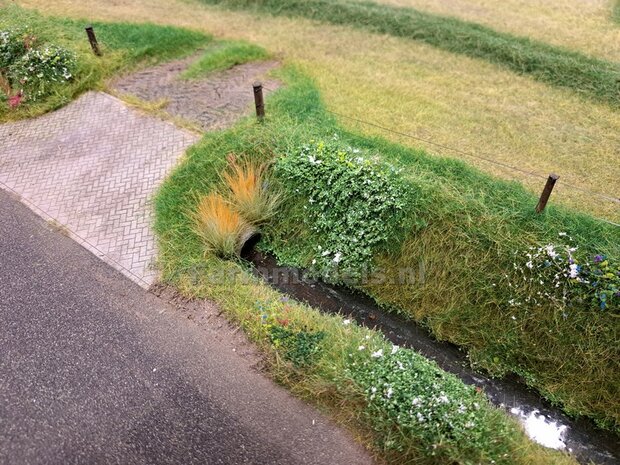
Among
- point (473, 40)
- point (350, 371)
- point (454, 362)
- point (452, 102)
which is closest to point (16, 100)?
point (452, 102)

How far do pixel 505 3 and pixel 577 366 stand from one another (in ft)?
35.4

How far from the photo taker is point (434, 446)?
4637mm

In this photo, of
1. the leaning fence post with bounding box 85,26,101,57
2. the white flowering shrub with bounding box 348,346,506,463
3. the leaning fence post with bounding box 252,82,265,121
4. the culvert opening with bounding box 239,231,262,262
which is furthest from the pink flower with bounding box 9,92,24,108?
the white flowering shrub with bounding box 348,346,506,463

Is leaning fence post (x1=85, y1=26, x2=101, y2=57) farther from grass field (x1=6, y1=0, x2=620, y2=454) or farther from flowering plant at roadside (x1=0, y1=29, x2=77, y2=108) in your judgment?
grass field (x1=6, y1=0, x2=620, y2=454)

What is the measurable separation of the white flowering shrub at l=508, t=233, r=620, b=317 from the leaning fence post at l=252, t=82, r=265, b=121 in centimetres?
477

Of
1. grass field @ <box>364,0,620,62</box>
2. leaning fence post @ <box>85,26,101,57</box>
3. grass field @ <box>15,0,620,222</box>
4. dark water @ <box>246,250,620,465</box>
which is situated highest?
grass field @ <box>364,0,620,62</box>

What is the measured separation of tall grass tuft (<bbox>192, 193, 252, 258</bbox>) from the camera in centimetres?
686

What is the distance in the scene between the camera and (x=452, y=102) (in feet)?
31.2

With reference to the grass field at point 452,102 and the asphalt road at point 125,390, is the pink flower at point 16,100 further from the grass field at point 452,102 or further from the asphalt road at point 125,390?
the asphalt road at point 125,390

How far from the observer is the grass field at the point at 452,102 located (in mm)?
7918

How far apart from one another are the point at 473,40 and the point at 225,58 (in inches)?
230

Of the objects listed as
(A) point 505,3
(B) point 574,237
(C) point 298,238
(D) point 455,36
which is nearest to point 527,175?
(B) point 574,237

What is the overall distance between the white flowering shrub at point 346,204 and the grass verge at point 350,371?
0.83 m

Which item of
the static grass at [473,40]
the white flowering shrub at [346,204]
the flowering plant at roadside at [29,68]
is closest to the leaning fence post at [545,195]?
the white flowering shrub at [346,204]
